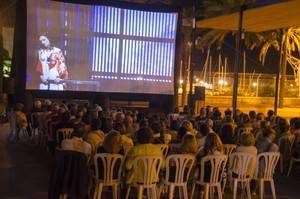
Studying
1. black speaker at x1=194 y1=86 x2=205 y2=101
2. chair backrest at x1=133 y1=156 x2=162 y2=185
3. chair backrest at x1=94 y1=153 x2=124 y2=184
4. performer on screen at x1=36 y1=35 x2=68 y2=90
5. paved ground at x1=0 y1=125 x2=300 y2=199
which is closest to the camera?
chair backrest at x1=133 y1=156 x2=162 y2=185

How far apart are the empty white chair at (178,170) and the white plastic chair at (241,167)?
768mm

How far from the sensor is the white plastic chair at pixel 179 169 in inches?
263

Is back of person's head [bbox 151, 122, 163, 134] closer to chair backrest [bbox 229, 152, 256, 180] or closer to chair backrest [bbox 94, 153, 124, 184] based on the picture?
chair backrest [bbox 229, 152, 256, 180]

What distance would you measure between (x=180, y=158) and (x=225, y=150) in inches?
68.5

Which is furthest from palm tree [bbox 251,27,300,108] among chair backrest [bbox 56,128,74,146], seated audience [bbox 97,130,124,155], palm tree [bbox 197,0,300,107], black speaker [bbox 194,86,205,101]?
seated audience [bbox 97,130,124,155]

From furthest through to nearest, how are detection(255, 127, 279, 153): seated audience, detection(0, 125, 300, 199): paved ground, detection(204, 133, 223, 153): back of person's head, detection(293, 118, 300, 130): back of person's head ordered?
detection(293, 118, 300, 130): back of person's head
detection(255, 127, 279, 153): seated audience
detection(0, 125, 300, 199): paved ground
detection(204, 133, 223, 153): back of person's head

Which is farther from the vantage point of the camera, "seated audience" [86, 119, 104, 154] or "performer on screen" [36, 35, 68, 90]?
"performer on screen" [36, 35, 68, 90]

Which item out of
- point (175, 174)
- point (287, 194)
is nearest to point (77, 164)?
point (175, 174)

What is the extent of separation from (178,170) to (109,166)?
2.91 ft

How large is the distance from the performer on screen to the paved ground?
4.12 metres

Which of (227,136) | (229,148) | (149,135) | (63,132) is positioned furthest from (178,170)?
(63,132)

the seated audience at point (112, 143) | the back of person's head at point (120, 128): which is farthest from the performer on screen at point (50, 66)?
the seated audience at point (112, 143)

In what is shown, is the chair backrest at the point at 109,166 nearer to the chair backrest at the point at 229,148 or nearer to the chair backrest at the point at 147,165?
the chair backrest at the point at 147,165

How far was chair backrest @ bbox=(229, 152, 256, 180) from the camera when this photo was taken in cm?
715
